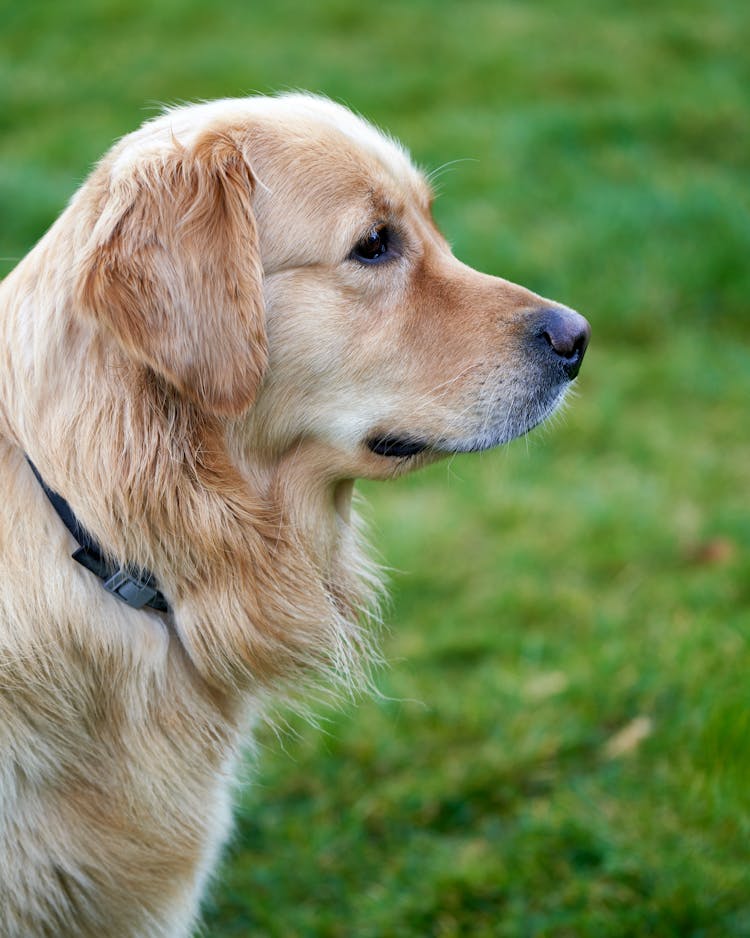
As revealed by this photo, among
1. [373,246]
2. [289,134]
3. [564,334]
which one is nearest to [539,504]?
[564,334]

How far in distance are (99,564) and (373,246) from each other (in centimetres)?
94

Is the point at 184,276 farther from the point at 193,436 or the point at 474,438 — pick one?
the point at 474,438

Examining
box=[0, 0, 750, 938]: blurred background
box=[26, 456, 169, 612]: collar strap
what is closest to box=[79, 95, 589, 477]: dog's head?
box=[26, 456, 169, 612]: collar strap

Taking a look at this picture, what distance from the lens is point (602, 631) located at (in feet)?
13.5

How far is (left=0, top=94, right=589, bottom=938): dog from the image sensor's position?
2.23 meters

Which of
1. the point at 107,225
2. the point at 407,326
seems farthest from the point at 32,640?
the point at 407,326

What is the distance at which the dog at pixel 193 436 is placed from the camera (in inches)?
87.8

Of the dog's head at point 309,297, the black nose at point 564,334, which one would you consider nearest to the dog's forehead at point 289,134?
the dog's head at point 309,297

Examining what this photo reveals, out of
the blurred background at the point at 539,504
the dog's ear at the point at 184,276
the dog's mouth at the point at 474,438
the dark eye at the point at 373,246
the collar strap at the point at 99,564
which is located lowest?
the blurred background at the point at 539,504

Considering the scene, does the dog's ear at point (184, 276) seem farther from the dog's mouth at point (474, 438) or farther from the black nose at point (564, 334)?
the black nose at point (564, 334)

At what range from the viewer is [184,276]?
221 centimetres

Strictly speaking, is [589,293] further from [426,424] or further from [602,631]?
[426,424]

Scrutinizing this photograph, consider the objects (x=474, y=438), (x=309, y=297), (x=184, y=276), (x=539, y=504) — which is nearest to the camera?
(x=184, y=276)

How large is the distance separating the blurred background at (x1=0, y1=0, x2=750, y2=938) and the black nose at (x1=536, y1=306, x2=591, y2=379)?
3.38 feet
